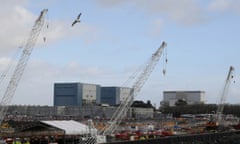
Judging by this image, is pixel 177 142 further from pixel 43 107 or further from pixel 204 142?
pixel 43 107

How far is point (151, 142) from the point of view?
69.2 meters

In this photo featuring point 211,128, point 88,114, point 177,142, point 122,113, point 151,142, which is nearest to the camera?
point 151,142

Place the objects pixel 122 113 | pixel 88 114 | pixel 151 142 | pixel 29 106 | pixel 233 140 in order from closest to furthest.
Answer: pixel 151 142
pixel 233 140
pixel 122 113
pixel 88 114
pixel 29 106

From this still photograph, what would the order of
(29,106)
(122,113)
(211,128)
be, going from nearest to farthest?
(122,113) < (211,128) < (29,106)

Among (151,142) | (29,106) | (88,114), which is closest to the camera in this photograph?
(151,142)

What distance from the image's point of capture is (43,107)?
19150 cm

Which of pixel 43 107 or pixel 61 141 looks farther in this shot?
pixel 43 107

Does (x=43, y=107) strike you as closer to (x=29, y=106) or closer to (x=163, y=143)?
(x=29, y=106)

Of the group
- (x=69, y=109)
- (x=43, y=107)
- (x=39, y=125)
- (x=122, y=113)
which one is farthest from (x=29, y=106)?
(x=39, y=125)

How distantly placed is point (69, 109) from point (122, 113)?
8086 centimetres

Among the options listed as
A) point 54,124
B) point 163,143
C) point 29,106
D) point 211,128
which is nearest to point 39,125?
point 54,124

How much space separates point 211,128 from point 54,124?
54108 millimetres

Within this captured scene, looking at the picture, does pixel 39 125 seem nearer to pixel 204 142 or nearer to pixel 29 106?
pixel 204 142

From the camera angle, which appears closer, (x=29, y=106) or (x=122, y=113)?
(x=122, y=113)
